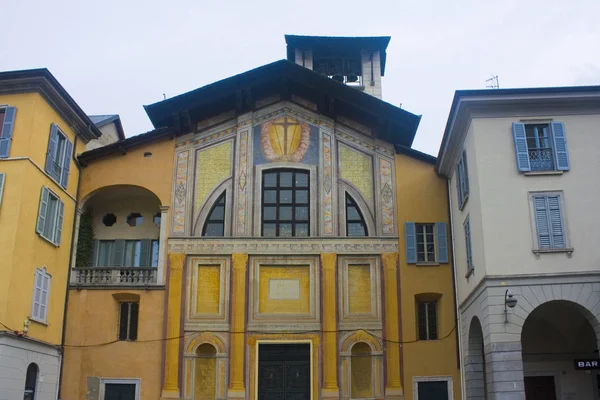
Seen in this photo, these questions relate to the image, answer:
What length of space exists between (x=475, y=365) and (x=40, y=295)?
13.3 meters

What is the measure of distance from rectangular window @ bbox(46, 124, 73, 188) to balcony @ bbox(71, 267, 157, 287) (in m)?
3.02

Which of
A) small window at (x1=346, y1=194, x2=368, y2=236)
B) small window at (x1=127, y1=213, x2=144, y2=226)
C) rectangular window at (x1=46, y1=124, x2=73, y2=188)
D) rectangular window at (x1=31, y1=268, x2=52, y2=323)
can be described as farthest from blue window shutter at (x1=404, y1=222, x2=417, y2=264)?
rectangular window at (x1=31, y1=268, x2=52, y2=323)

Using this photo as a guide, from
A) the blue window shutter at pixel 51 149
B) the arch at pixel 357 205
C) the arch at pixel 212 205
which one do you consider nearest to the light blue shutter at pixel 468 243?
the arch at pixel 357 205

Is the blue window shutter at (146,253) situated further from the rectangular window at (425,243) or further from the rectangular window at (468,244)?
the rectangular window at (468,244)

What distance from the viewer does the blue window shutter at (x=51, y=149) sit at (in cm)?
2212

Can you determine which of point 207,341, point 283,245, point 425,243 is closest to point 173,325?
point 207,341

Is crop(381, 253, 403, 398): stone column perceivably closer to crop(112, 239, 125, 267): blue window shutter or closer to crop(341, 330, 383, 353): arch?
crop(341, 330, 383, 353): arch

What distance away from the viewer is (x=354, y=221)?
25.2m

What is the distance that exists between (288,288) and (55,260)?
24.9 feet

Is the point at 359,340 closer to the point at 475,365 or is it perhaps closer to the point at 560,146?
the point at 475,365

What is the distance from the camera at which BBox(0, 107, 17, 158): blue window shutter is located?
822 inches

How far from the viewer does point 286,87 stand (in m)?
26.2

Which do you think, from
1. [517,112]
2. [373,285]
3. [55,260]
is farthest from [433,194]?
[55,260]

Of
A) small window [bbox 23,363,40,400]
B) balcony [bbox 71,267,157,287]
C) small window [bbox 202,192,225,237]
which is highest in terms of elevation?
small window [bbox 202,192,225,237]
